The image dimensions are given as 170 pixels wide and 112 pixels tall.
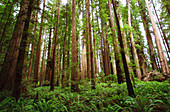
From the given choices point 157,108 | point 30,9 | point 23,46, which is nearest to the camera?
point 157,108

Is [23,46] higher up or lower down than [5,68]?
higher up

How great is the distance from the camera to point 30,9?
4.31 meters

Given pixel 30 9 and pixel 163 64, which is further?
pixel 163 64

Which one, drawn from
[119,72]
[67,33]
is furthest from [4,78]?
[119,72]

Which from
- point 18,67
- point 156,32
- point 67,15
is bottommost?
point 18,67

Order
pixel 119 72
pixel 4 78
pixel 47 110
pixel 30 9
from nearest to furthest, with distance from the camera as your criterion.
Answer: pixel 47 110 → pixel 30 9 → pixel 4 78 → pixel 119 72

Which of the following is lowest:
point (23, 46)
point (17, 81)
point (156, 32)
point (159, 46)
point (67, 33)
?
point (17, 81)

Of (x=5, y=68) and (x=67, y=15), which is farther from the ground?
(x=67, y=15)

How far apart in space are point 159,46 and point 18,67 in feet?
42.0

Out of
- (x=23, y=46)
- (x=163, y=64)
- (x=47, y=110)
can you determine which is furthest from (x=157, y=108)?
(x=163, y=64)

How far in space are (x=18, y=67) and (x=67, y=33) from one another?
7391 mm

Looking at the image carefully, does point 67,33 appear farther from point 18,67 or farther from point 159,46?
point 159,46

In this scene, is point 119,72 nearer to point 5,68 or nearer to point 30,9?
point 30,9

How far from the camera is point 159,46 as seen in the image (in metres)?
9.11
